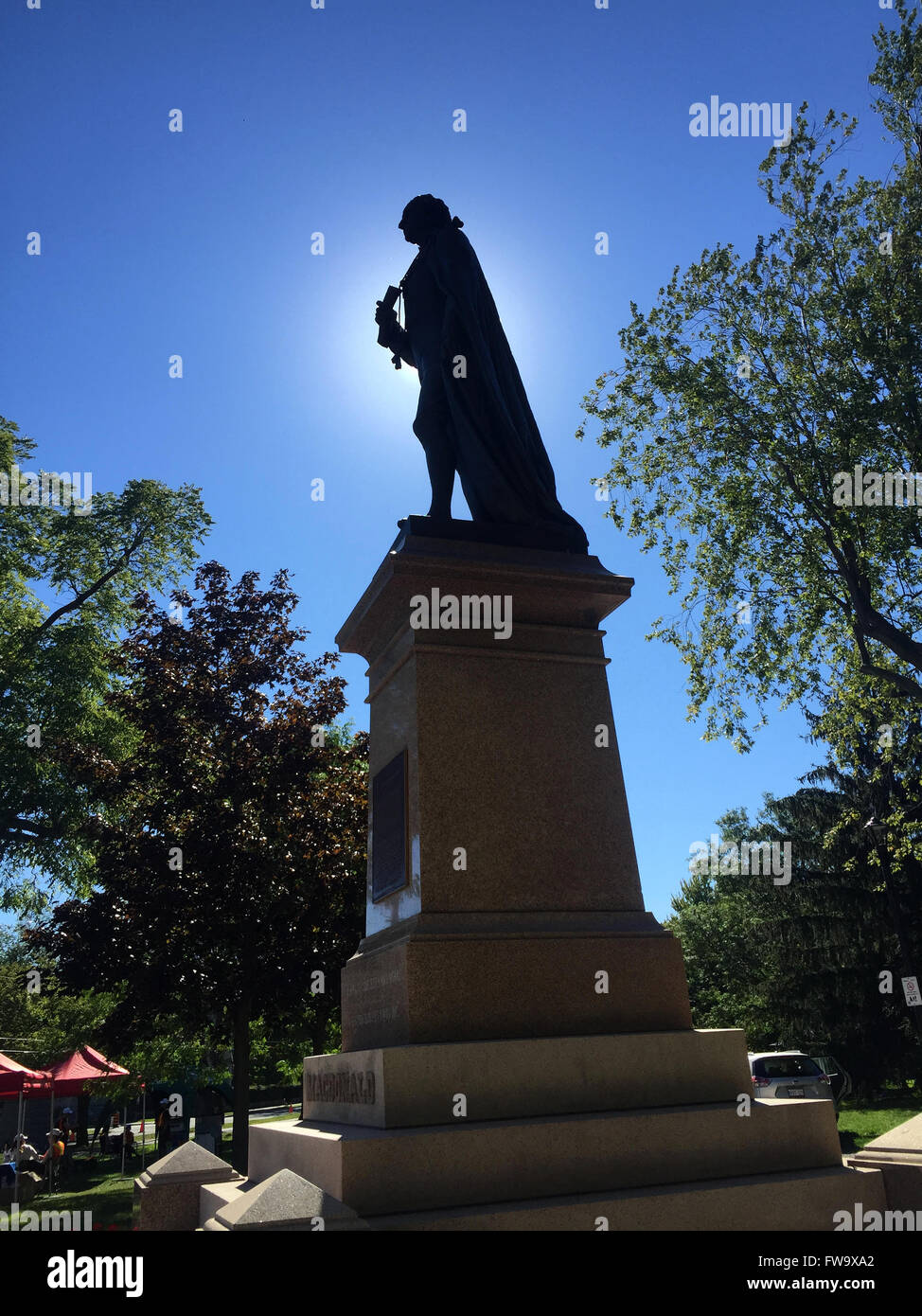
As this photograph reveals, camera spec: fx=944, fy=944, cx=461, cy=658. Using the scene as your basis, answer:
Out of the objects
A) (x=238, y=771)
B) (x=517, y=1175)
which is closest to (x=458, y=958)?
(x=517, y=1175)

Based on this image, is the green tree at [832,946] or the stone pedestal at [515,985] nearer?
the stone pedestal at [515,985]

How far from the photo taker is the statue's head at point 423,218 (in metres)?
8.31

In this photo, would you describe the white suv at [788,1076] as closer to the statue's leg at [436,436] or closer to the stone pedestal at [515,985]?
the stone pedestal at [515,985]

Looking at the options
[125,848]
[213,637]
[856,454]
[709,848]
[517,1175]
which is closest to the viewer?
[517,1175]

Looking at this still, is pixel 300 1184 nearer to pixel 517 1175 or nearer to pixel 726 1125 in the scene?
pixel 517 1175

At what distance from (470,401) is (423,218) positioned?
6.67 feet

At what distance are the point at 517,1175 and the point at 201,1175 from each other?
3.91 meters

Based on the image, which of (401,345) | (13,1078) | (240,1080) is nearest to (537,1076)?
(401,345)

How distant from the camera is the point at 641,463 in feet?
68.5

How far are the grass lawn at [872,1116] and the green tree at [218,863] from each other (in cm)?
934

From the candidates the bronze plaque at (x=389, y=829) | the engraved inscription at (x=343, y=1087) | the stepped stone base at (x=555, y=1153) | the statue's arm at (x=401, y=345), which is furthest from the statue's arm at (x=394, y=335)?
the stepped stone base at (x=555, y=1153)

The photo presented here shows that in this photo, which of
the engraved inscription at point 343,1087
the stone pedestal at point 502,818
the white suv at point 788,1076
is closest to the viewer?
the engraved inscription at point 343,1087
